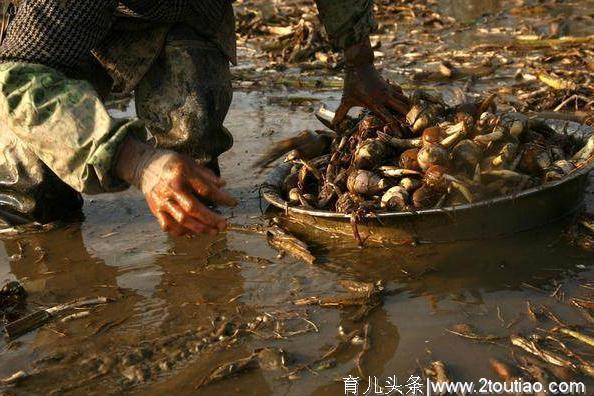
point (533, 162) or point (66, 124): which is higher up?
point (66, 124)

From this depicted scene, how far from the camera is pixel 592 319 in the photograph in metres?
2.44

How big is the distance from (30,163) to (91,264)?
28.4 inches

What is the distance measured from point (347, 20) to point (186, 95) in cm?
99

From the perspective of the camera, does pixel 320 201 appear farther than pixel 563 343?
Yes

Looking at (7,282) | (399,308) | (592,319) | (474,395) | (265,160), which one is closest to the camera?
(474,395)

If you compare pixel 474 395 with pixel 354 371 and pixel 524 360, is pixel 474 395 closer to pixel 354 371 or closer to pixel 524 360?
pixel 524 360

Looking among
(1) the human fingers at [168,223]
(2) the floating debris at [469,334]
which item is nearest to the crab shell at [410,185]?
(2) the floating debris at [469,334]

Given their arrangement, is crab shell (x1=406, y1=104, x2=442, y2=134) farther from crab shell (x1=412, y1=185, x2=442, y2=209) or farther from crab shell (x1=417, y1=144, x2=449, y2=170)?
crab shell (x1=412, y1=185, x2=442, y2=209)

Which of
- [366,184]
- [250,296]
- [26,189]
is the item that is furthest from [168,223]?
[26,189]

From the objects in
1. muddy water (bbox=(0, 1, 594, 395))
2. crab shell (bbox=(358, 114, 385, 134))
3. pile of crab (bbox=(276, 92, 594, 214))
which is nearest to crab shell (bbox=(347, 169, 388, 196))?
pile of crab (bbox=(276, 92, 594, 214))

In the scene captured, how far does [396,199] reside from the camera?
303cm

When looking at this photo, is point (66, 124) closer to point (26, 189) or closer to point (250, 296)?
point (250, 296)

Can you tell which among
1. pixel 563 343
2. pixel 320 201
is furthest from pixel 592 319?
pixel 320 201

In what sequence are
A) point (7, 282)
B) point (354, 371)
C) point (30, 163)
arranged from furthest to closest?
point (30, 163) → point (7, 282) → point (354, 371)
